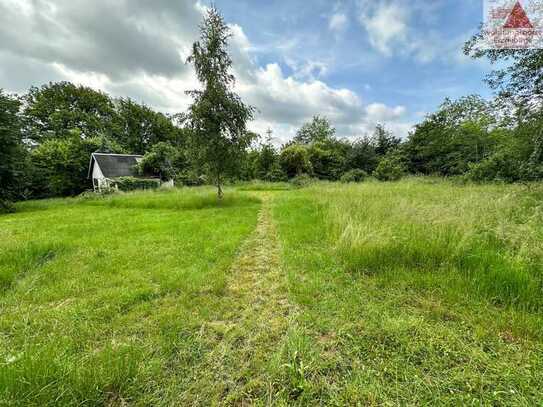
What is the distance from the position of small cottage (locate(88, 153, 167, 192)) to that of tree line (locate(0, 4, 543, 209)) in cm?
138

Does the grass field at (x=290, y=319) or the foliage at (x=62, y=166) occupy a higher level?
the foliage at (x=62, y=166)

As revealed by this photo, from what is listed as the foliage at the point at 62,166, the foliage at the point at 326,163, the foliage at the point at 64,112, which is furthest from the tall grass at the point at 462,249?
the foliage at the point at 64,112

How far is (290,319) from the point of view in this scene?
7.51 feet

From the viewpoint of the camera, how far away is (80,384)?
143 cm

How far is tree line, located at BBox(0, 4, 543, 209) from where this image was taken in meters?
8.46

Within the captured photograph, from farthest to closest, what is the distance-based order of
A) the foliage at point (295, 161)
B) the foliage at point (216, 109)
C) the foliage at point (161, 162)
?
the foliage at point (295, 161) < the foliage at point (161, 162) < the foliage at point (216, 109)

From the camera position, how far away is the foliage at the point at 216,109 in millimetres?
9797

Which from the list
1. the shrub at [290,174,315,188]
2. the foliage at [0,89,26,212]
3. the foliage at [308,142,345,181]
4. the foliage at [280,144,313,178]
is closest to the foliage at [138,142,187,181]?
the foliage at [0,89,26,212]

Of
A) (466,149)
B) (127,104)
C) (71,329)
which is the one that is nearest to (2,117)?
(71,329)

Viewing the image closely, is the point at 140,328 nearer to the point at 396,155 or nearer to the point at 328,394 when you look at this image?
the point at 328,394

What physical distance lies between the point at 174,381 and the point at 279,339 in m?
0.91

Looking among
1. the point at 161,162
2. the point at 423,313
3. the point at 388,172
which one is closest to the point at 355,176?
the point at 388,172

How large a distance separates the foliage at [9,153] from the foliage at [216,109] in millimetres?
11401

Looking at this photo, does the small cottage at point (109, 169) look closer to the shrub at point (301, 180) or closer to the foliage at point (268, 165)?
the foliage at point (268, 165)
